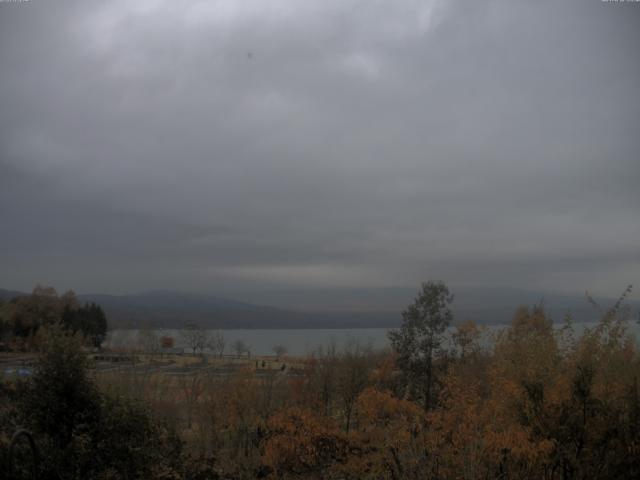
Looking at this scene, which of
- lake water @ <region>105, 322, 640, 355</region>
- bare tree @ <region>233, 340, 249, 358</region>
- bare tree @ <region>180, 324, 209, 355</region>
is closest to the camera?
lake water @ <region>105, 322, 640, 355</region>

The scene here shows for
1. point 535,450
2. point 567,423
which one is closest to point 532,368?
point 567,423

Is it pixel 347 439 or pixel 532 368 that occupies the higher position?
pixel 532 368

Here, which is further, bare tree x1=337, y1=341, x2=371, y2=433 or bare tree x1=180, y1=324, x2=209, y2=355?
bare tree x1=180, y1=324, x2=209, y2=355

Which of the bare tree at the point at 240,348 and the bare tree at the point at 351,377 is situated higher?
the bare tree at the point at 351,377

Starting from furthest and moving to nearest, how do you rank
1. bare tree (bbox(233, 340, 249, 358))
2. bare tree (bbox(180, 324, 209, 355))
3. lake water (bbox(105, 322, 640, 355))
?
1. bare tree (bbox(233, 340, 249, 358))
2. bare tree (bbox(180, 324, 209, 355))
3. lake water (bbox(105, 322, 640, 355))

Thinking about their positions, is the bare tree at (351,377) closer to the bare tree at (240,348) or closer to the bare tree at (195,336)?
the bare tree at (195,336)

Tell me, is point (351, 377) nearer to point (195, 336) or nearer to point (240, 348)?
point (195, 336)

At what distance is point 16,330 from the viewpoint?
72.3m

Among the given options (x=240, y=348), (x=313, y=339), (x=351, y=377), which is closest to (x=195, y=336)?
(x=240, y=348)

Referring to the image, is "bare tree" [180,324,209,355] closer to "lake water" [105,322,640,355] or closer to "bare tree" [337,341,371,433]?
"lake water" [105,322,640,355]

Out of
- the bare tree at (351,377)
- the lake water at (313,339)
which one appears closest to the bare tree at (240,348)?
the lake water at (313,339)

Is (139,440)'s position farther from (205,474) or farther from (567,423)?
(567,423)

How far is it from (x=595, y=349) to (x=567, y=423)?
7.65 feet

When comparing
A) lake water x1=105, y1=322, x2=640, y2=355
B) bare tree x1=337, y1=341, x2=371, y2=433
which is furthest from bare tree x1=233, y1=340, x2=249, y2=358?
bare tree x1=337, y1=341, x2=371, y2=433
